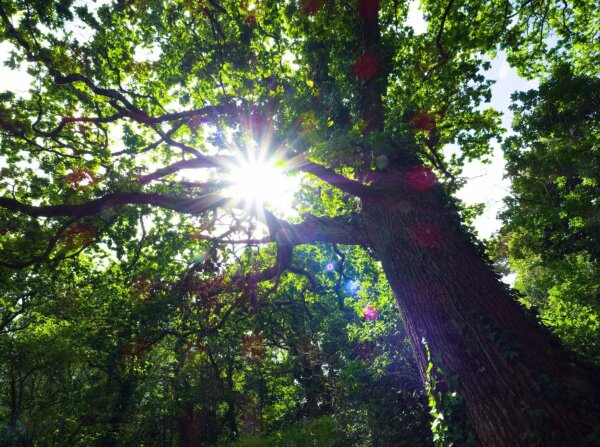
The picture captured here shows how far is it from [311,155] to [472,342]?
387 cm

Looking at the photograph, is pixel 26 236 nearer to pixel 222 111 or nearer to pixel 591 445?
pixel 222 111

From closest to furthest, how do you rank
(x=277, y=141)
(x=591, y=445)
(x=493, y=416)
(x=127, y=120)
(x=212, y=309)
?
(x=591, y=445), (x=493, y=416), (x=277, y=141), (x=127, y=120), (x=212, y=309)

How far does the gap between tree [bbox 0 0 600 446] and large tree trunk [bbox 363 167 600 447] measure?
2cm

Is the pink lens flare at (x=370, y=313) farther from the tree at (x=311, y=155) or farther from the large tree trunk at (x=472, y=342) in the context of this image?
the large tree trunk at (x=472, y=342)

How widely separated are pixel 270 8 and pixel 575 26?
373 inches

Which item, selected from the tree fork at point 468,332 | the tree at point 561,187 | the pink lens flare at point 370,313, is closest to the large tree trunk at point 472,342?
the tree fork at point 468,332

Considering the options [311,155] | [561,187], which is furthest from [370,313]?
[561,187]

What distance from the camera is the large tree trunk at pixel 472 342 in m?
2.76

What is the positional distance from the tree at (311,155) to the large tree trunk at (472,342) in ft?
0.06

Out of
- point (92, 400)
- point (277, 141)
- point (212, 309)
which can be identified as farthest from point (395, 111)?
point (92, 400)

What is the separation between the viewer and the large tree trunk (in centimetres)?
276

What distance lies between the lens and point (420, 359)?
3.94 m

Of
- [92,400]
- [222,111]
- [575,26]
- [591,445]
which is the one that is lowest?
[591,445]

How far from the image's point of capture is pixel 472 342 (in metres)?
3.38
